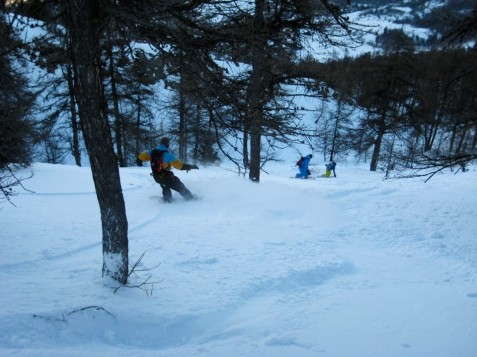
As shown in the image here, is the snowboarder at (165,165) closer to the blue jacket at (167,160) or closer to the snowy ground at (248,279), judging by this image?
the blue jacket at (167,160)

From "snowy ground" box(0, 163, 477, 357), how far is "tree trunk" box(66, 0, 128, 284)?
20.4 inches

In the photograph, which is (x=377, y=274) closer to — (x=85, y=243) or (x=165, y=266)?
(x=165, y=266)

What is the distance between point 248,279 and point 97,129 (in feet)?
8.91

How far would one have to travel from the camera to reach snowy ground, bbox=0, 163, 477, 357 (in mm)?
3293

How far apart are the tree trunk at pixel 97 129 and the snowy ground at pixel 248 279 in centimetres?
52

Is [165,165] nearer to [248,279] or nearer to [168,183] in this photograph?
[168,183]

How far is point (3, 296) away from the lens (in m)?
3.67

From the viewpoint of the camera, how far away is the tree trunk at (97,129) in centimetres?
325

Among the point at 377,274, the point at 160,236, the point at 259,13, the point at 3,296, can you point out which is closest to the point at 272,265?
the point at 377,274

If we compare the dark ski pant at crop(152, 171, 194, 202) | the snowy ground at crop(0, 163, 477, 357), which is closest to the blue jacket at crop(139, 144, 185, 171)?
the dark ski pant at crop(152, 171, 194, 202)

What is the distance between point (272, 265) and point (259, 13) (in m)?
6.85

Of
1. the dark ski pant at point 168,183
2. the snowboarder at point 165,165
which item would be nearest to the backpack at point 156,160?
the snowboarder at point 165,165

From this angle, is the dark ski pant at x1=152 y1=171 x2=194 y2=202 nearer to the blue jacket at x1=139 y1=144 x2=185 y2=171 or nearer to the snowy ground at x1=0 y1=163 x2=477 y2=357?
the blue jacket at x1=139 y1=144 x2=185 y2=171

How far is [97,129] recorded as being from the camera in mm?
3518
